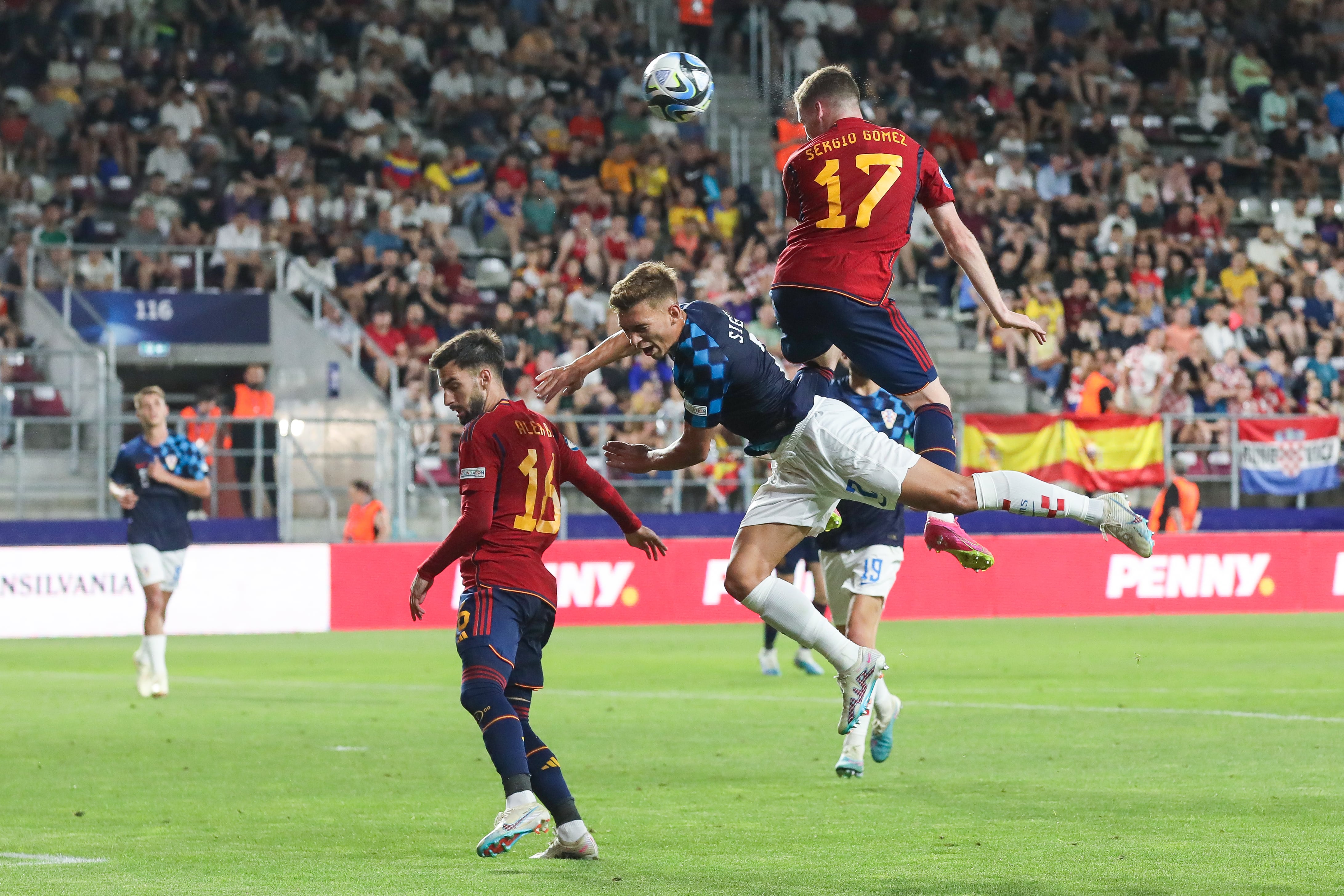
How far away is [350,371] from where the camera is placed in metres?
24.6

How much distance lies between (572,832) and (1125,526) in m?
2.56

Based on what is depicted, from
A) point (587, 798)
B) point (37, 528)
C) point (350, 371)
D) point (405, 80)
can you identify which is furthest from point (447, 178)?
point (587, 798)

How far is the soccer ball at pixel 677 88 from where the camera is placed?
29.4ft

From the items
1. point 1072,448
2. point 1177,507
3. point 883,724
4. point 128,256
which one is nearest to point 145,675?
point 883,724

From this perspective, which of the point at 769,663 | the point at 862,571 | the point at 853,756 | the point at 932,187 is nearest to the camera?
the point at 932,187

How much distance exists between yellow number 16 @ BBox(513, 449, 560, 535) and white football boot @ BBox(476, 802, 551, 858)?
3.59 feet

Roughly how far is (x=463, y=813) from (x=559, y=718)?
4.22 metres

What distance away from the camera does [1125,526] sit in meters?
7.96

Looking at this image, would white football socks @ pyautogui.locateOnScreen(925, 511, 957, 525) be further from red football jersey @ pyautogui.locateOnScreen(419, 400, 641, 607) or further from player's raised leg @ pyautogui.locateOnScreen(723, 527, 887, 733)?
red football jersey @ pyautogui.locateOnScreen(419, 400, 641, 607)

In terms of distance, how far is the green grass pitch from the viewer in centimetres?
711

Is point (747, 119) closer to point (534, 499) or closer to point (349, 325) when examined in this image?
point (349, 325)

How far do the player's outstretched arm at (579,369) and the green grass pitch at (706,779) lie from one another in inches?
74.1


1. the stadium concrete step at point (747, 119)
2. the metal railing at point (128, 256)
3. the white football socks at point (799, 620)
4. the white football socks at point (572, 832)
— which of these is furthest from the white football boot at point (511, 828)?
the stadium concrete step at point (747, 119)

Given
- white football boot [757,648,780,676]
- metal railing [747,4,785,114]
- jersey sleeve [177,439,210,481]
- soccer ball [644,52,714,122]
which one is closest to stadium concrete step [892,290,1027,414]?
metal railing [747,4,785,114]
